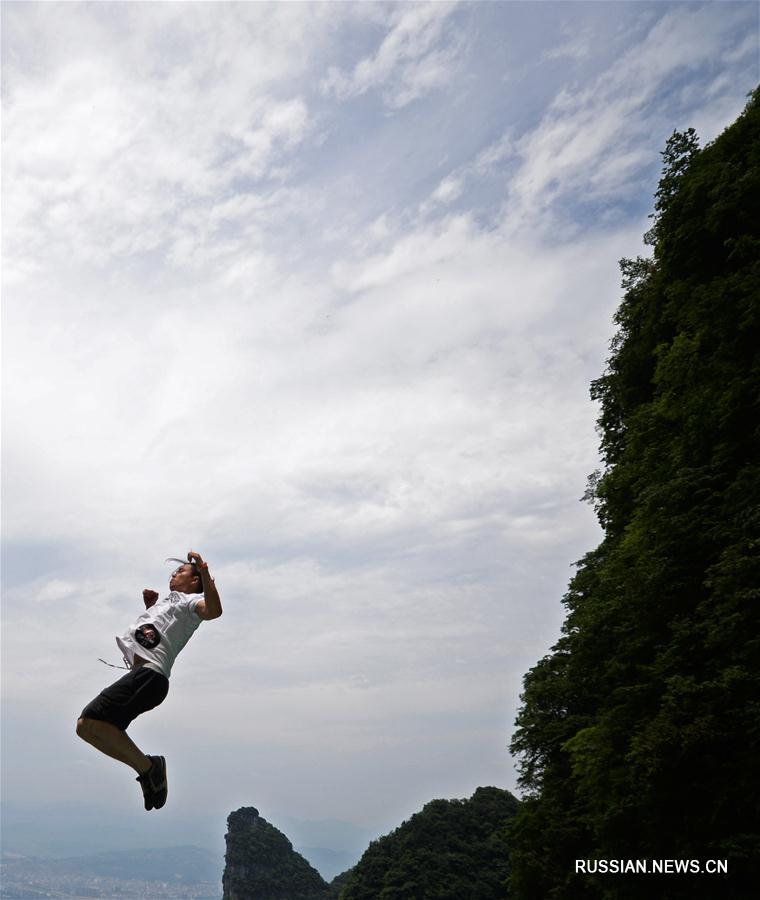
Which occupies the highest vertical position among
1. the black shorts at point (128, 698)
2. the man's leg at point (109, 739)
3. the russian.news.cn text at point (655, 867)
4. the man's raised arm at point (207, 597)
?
the man's raised arm at point (207, 597)

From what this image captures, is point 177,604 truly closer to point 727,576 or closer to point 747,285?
point 727,576

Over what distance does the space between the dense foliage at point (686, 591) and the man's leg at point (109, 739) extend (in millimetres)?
12122

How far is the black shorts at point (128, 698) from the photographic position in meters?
4.39

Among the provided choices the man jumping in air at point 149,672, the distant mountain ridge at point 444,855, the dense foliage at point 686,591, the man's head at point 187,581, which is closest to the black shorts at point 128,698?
the man jumping in air at point 149,672

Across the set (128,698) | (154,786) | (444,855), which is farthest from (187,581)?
(444,855)

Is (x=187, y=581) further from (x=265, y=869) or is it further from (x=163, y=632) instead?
(x=265, y=869)

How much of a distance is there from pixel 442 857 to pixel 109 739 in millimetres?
59180

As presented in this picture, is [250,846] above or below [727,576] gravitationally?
below

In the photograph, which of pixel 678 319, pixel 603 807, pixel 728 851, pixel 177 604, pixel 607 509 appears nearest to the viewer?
pixel 177 604

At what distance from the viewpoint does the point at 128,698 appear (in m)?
4.45

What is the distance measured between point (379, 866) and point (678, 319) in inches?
2155

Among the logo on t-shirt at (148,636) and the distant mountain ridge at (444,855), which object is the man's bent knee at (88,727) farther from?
the distant mountain ridge at (444,855)

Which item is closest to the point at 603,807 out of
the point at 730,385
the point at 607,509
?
the point at 607,509

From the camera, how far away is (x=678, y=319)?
19.7 meters
